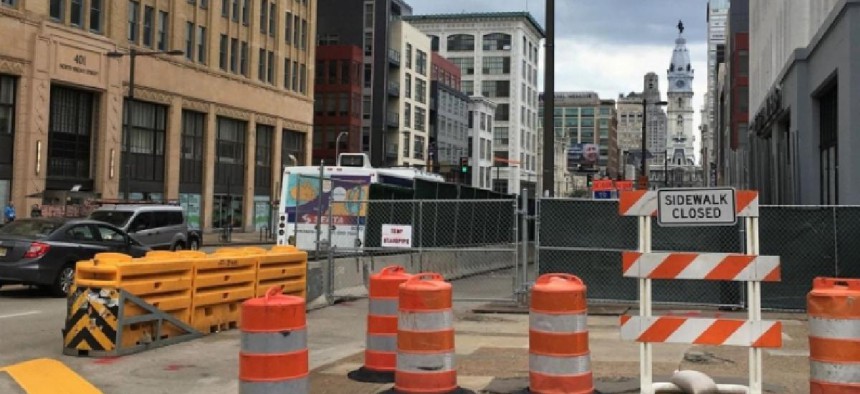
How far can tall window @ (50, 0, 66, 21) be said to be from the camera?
126 feet

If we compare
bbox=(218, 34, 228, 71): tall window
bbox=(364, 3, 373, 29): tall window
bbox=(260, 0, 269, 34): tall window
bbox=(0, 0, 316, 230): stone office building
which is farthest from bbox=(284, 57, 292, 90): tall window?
bbox=(364, 3, 373, 29): tall window

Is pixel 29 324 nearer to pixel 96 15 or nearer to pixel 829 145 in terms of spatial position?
pixel 829 145

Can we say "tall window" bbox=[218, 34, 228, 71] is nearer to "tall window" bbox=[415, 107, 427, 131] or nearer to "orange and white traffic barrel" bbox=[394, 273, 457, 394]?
"tall window" bbox=[415, 107, 427, 131]

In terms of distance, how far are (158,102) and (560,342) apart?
43205mm

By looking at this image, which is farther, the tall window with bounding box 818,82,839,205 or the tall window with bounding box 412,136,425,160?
the tall window with bounding box 412,136,425,160

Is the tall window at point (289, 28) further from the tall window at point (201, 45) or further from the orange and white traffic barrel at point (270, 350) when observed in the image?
the orange and white traffic barrel at point (270, 350)

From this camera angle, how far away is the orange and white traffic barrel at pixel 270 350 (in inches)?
242

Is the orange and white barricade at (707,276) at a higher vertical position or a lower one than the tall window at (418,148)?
lower

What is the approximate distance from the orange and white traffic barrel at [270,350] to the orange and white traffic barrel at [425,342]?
43.4 inches

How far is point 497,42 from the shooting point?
11919cm

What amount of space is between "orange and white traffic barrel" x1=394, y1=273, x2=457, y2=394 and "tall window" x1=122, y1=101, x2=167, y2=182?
40459mm

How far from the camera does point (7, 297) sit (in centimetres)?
1544

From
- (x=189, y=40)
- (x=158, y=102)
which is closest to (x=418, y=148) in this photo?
(x=189, y=40)

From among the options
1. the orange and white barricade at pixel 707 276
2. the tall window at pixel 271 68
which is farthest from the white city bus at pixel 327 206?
the tall window at pixel 271 68
